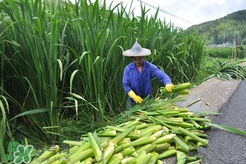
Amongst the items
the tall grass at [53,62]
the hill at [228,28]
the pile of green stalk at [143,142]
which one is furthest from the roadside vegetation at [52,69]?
the hill at [228,28]

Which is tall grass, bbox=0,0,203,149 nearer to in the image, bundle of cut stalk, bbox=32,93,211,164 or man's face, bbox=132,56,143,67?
man's face, bbox=132,56,143,67

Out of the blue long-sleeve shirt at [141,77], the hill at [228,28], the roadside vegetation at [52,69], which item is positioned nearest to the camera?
the roadside vegetation at [52,69]

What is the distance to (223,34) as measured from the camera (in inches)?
1743

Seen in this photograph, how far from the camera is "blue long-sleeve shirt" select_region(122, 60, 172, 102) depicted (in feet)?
8.55

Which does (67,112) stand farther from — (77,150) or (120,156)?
(120,156)

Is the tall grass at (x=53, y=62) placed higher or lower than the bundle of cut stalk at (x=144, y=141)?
higher

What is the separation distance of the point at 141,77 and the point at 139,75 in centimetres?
5

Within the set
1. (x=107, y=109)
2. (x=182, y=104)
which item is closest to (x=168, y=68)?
(x=182, y=104)

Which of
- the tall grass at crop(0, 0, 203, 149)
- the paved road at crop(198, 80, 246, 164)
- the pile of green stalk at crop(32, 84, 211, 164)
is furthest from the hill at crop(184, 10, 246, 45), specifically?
the pile of green stalk at crop(32, 84, 211, 164)

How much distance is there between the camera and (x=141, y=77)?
2.83 m

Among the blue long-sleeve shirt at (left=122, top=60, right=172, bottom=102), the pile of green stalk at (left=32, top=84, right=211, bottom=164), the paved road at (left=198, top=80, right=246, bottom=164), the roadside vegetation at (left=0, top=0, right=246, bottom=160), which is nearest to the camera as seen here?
the pile of green stalk at (left=32, top=84, right=211, bottom=164)

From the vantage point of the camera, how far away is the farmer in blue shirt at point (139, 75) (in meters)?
2.55

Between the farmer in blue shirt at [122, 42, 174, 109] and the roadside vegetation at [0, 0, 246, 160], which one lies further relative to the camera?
the farmer in blue shirt at [122, 42, 174, 109]

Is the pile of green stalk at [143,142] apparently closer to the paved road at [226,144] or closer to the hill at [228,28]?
the paved road at [226,144]
